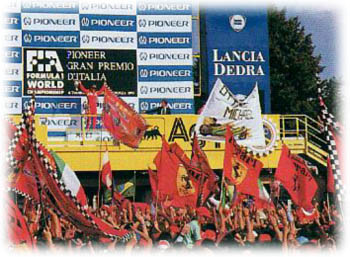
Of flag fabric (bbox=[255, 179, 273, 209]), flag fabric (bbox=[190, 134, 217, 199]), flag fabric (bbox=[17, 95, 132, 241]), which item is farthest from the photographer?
flag fabric (bbox=[255, 179, 273, 209])

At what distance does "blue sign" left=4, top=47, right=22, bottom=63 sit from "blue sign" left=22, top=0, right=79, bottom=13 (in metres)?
0.72

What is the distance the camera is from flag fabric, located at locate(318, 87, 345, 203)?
12031 mm

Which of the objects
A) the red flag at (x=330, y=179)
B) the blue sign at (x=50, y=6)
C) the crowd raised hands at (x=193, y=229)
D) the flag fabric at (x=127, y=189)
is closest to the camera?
the crowd raised hands at (x=193, y=229)

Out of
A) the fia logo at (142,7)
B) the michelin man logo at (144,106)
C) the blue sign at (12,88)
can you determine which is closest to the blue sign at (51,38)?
the blue sign at (12,88)

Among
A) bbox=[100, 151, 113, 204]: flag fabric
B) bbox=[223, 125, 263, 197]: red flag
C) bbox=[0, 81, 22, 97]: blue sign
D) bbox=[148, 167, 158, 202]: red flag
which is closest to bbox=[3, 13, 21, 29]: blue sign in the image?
bbox=[0, 81, 22, 97]: blue sign

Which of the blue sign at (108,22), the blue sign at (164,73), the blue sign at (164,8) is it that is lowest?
the blue sign at (164,73)

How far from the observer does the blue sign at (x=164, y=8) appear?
14.5 meters

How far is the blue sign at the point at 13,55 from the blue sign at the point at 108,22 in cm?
124

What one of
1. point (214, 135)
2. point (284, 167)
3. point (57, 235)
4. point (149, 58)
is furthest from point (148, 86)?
point (57, 235)

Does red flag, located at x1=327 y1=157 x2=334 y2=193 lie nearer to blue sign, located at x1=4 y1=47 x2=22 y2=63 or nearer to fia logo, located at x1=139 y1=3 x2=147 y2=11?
fia logo, located at x1=139 y1=3 x2=147 y2=11

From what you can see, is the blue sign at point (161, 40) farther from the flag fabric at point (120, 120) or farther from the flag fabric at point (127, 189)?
the flag fabric at point (127, 189)

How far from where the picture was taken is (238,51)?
14.8m

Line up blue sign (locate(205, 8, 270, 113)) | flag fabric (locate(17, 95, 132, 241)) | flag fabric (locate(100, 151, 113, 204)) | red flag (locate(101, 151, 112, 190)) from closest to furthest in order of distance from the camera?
flag fabric (locate(17, 95, 132, 241)), flag fabric (locate(100, 151, 113, 204)), red flag (locate(101, 151, 112, 190)), blue sign (locate(205, 8, 270, 113))

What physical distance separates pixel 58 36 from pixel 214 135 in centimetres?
343
